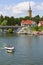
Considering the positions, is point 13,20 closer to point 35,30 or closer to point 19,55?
point 35,30

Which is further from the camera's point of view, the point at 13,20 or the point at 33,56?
the point at 13,20

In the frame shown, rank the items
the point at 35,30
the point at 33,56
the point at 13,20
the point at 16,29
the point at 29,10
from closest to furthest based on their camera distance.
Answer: the point at 33,56, the point at 35,30, the point at 16,29, the point at 13,20, the point at 29,10

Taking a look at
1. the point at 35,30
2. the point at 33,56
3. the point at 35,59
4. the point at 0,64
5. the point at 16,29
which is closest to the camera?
the point at 0,64

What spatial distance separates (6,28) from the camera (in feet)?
316

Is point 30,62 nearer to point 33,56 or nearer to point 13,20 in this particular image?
point 33,56

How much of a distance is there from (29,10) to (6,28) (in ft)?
138

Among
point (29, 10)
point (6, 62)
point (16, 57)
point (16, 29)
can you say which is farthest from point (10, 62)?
point (29, 10)

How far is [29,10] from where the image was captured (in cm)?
13638

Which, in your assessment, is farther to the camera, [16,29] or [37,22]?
[37,22]

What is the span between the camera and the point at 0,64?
91.8 feet

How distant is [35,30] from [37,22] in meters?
29.7

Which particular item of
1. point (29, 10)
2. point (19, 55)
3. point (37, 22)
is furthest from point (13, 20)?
point (19, 55)

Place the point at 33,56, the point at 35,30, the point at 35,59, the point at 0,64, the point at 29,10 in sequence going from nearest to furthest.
A: the point at 0,64
the point at 35,59
the point at 33,56
the point at 35,30
the point at 29,10

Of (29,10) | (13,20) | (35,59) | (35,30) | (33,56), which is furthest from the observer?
(29,10)
